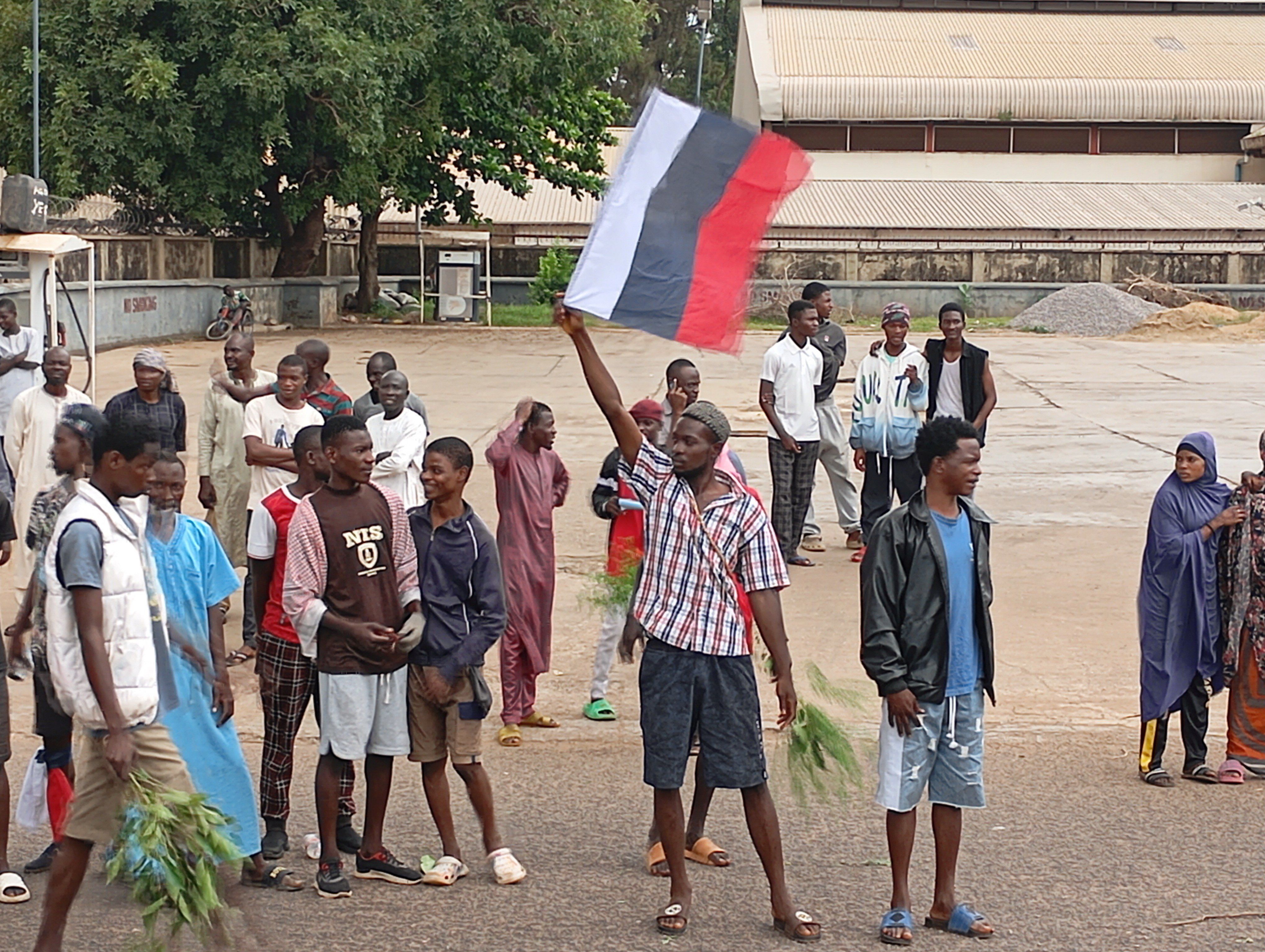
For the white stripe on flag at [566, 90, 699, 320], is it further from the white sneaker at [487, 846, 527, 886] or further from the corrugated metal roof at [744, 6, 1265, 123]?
the corrugated metal roof at [744, 6, 1265, 123]

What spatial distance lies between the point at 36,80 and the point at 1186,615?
766 inches

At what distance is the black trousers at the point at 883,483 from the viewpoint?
34.4 feet

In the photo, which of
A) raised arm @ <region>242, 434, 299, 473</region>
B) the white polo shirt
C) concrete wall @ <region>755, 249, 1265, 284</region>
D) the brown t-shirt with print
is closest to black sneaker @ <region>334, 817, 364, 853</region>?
the brown t-shirt with print

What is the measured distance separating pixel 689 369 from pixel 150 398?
3190 mm

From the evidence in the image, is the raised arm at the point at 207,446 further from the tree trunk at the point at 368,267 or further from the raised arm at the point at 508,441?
the tree trunk at the point at 368,267

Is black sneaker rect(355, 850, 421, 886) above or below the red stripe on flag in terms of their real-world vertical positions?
below

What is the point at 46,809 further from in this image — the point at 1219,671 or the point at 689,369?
the point at 1219,671

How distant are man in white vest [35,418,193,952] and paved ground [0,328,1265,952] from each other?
0.40 metres

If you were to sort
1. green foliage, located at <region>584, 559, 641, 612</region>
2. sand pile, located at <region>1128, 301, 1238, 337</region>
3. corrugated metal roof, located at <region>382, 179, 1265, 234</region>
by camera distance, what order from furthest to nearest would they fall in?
corrugated metal roof, located at <region>382, 179, 1265, 234</region>, sand pile, located at <region>1128, 301, 1238, 337</region>, green foliage, located at <region>584, 559, 641, 612</region>

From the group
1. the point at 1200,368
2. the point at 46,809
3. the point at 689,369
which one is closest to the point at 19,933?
the point at 46,809

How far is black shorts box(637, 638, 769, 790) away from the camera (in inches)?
196

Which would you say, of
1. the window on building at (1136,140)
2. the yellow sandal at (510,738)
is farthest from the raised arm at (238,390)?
the window on building at (1136,140)

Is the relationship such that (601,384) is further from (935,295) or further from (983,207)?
(983,207)

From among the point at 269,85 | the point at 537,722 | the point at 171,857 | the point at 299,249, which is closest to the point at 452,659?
the point at 171,857
